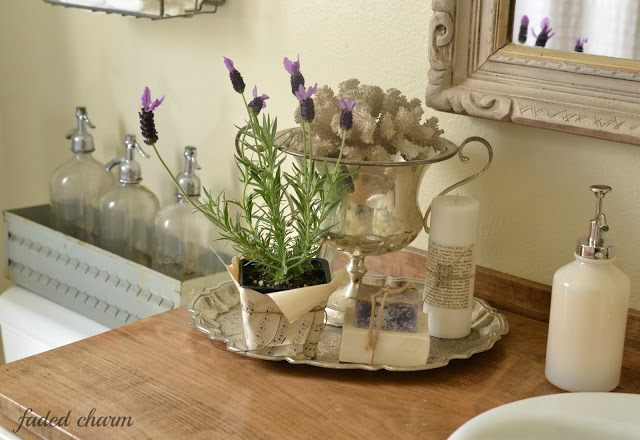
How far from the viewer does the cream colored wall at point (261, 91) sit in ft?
3.17

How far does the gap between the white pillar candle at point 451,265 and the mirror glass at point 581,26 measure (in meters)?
0.21

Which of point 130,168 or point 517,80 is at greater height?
point 517,80

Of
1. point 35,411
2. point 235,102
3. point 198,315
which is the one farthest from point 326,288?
point 235,102

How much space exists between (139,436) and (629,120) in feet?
1.96

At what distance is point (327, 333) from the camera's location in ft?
3.06

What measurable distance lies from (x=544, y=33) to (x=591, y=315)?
335 millimetres

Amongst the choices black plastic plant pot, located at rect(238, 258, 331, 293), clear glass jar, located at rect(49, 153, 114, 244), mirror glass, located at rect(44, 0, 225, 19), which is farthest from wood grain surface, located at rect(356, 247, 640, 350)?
clear glass jar, located at rect(49, 153, 114, 244)

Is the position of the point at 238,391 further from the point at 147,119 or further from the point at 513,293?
the point at 513,293

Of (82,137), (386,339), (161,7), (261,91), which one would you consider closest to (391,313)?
(386,339)

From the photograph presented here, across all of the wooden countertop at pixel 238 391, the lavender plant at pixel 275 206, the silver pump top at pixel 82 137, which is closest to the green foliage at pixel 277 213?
the lavender plant at pixel 275 206

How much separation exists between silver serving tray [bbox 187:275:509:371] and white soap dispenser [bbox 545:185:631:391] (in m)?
0.10

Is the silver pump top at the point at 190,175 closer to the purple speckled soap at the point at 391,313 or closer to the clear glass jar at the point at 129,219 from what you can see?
the clear glass jar at the point at 129,219

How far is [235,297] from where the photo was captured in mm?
1021

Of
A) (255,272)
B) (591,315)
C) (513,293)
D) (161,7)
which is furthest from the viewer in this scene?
(161,7)
